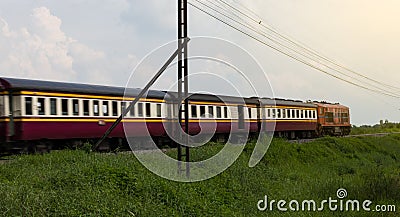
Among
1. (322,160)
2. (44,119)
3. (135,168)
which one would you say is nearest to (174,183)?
(135,168)

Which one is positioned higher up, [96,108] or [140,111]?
[96,108]

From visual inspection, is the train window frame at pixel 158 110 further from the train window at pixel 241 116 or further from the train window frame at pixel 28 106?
the train window frame at pixel 28 106

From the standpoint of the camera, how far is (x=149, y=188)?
1141cm

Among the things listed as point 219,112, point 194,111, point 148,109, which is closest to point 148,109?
point 148,109

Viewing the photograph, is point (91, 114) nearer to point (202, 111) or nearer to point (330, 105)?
point (202, 111)

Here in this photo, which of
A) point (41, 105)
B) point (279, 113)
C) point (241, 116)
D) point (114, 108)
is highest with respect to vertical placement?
point (41, 105)

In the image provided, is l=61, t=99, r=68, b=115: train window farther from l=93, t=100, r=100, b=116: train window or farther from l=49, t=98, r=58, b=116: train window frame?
l=93, t=100, r=100, b=116: train window

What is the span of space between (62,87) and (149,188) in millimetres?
8312

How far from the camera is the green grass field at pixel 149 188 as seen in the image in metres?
9.39

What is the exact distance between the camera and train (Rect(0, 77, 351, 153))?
16891 millimetres

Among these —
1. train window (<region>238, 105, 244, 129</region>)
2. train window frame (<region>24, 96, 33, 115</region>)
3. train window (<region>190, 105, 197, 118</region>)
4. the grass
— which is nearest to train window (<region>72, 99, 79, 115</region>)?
train window frame (<region>24, 96, 33, 115</region>)

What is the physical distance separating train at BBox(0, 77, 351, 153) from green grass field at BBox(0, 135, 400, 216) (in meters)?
2.40

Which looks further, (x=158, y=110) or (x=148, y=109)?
(x=158, y=110)

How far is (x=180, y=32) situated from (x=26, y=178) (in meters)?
5.38
